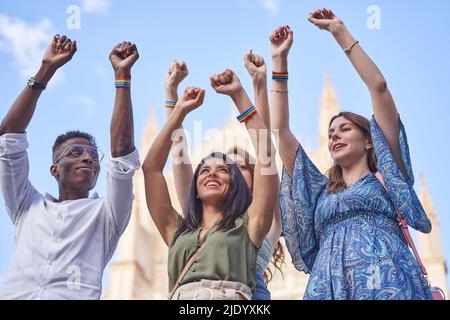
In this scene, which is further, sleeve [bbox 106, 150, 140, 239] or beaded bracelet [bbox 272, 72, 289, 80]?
beaded bracelet [bbox 272, 72, 289, 80]

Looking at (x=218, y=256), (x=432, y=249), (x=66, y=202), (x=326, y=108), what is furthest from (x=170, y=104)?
(x=326, y=108)

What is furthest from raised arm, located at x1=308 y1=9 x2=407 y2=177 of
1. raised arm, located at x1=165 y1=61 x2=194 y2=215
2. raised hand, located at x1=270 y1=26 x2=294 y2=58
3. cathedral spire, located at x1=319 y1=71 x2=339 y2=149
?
cathedral spire, located at x1=319 y1=71 x2=339 y2=149

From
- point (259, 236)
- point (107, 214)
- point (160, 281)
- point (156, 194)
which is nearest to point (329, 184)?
point (259, 236)

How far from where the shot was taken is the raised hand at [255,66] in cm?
318

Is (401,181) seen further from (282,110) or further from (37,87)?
(37,87)

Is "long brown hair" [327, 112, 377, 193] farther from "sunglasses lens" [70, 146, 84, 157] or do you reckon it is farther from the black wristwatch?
the black wristwatch

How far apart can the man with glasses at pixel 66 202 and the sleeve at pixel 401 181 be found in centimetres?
101

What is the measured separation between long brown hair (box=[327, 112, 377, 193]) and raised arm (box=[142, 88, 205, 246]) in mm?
668

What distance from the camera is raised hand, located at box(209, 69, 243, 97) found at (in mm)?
3040

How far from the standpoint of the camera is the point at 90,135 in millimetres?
3338

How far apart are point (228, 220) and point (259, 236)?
14cm

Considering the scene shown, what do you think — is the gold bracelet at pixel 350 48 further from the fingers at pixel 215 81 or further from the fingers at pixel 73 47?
the fingers at pixel 73 47
